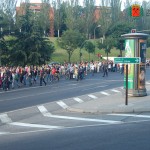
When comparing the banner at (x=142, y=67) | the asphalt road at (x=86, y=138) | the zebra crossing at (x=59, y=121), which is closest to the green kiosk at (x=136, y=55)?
the banner at (x=142, y=67)

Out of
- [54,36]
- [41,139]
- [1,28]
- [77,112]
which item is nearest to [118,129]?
[41,139]

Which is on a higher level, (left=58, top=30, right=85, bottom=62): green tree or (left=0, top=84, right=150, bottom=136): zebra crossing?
(left=58, top=30, right=85, bottom=62): green tree

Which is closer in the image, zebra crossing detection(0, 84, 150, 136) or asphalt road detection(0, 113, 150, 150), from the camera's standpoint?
asphalt road detection(0, 113, 150, 150)

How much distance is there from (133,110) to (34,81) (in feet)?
64.4

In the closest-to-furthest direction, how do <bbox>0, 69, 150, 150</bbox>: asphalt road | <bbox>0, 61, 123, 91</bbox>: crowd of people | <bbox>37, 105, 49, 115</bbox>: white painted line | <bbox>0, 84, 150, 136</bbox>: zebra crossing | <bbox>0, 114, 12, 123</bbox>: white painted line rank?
1. <bbox>0, 69, 150, 150</bbox>: asphalt road
2. <bbox>0, 84, 150, 136</bbox>: zebra crossing
3. <bbox>0, 114, 12, 123</bbox>: white painted line
4. <bbox>37, 105, 49, 115</bbox>: white painted line
5. <bbox>0, 61, 123, 91</bbox>: crowd of people

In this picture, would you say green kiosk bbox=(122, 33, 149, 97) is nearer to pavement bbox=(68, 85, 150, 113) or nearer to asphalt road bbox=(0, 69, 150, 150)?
pavement bbox=(68, 85, 150, 113)

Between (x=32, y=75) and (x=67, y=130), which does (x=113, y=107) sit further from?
(x=32, y=75)

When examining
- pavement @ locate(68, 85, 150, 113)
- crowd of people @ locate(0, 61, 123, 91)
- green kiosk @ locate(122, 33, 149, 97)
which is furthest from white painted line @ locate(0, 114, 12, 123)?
crowd of people @ locate(0, 61, 123, 91)

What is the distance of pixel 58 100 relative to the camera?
21.5 m

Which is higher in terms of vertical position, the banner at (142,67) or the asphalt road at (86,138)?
the banner at (142,67)

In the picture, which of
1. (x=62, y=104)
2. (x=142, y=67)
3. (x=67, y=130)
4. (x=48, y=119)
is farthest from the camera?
(x=142, y=67)

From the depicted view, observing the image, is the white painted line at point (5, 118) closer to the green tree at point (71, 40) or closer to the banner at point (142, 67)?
the banner at point (142, 67)

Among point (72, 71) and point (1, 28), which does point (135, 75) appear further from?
point (1, 28)

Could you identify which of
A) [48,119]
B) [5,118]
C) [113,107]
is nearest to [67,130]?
[48,119]
